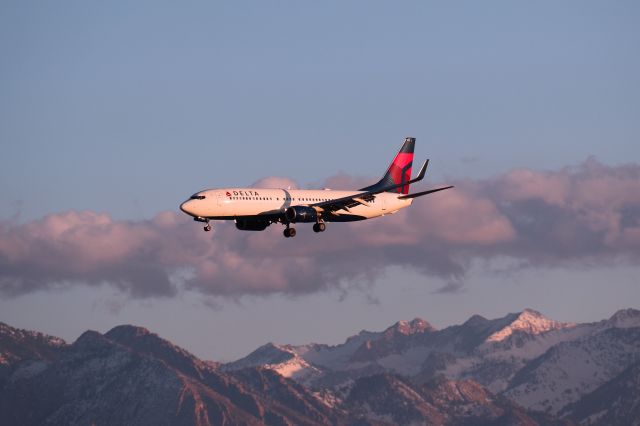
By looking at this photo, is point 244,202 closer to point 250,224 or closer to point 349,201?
point 250,224

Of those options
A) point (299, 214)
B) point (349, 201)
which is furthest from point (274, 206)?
point (349, 201)

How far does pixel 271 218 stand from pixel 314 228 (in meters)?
8.30

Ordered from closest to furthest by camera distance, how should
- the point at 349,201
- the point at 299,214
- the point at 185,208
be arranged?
the point at 185,208 < the point at 299,214 < the point at 349,201

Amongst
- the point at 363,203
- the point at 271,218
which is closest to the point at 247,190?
the point at 271,218

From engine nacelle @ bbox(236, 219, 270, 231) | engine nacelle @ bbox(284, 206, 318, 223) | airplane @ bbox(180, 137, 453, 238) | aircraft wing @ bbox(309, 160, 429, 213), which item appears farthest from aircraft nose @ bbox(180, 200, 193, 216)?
aircraft wing @ bbox(309, 160, 429, 213)

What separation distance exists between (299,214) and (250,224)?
300 inches

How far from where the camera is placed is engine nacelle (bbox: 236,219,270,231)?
620 ft

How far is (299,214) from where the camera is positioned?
18825 cm

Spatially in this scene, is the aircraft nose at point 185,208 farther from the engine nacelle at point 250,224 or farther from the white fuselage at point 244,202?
the engine nacelle at point 250,224

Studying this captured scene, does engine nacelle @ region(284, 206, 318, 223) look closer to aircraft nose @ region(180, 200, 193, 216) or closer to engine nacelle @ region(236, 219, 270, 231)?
engine nacelle @ region(236, 219, 270, 231)

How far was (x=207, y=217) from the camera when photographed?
183500mm

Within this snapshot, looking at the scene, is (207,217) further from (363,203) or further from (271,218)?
(363,203)

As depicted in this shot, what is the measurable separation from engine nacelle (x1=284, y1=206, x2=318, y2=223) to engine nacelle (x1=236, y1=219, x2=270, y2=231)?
3.81 m

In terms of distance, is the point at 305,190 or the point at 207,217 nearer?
the point at 207,217
